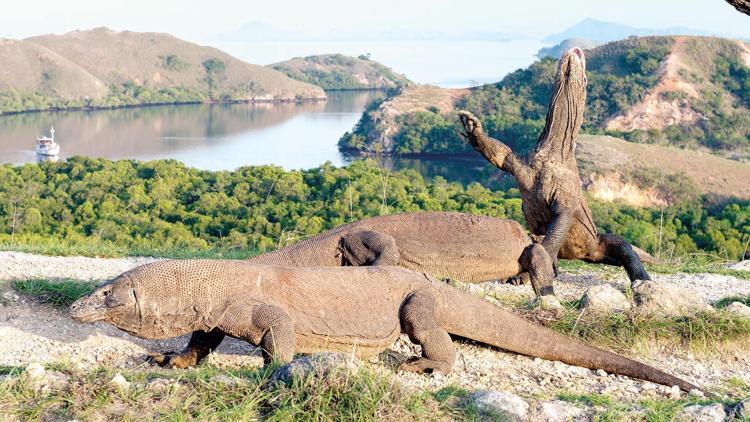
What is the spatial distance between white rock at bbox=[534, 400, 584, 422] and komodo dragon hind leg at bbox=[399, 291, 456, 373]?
102 cm

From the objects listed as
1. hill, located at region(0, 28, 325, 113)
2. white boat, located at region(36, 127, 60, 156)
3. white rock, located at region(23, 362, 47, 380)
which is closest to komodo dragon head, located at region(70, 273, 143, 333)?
white rock, located at region(23, 362, 47, 380)

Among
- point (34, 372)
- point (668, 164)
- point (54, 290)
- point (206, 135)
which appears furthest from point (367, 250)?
point (206, 135)

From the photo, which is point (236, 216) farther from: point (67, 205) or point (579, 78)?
point (579, 78)

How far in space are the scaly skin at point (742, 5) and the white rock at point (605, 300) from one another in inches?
98.1

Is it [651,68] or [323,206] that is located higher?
[651,68]

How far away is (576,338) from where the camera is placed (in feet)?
19.9

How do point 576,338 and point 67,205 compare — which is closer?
point 576,338

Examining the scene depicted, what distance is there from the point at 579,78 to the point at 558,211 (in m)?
1.22

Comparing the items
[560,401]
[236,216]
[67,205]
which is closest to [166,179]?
[67,205]

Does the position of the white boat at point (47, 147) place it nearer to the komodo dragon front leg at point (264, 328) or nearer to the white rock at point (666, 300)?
the white rock at point (666, 300)

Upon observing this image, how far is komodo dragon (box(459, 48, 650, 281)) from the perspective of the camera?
7.52 m

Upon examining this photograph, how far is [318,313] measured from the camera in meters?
5.20

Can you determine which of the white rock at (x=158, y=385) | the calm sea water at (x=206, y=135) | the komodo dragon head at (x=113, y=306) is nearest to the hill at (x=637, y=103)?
the calm sea water at (x=206, y=135)

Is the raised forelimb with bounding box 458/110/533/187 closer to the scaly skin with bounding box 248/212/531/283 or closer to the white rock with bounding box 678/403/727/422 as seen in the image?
the scaly skin with bounding box 248/212/531/283
